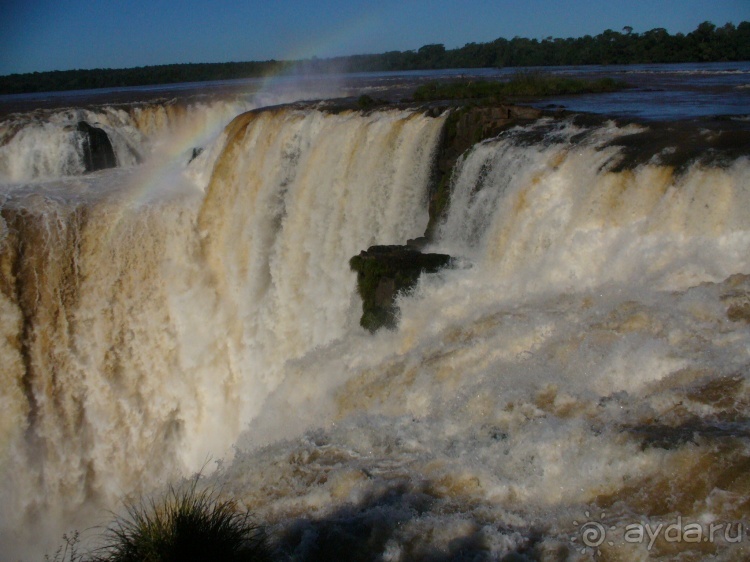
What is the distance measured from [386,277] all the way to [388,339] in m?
0.86

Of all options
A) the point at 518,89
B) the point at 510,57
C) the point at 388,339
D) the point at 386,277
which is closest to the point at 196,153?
the point at 518,89

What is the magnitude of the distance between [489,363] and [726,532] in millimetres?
2621

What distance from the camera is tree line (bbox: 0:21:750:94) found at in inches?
1334

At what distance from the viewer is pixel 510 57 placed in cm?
4912

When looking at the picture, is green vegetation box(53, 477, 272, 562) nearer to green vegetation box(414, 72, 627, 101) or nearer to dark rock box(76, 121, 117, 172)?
green vegetation box(414, 72, 627, 101)

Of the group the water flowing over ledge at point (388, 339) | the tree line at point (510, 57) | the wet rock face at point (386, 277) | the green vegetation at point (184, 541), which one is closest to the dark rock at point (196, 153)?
the water flowing over ledge at point (388, 339)

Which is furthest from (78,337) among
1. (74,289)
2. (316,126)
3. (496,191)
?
(496,191)

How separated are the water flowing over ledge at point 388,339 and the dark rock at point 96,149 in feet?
5.11

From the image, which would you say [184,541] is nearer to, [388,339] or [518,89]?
[388,339]

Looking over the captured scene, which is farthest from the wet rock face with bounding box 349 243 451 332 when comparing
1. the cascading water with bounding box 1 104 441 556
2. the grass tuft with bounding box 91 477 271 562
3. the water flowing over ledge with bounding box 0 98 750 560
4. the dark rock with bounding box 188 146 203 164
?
the dark rock with bounding box 188 146 203 164

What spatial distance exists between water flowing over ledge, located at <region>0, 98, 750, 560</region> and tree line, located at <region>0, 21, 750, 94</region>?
29118 millimetres

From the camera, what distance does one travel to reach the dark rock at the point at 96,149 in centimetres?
1712

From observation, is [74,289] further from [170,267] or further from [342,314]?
[342,314]

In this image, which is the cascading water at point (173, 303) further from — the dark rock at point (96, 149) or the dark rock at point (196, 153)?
the dark rock at point (96, 149)
